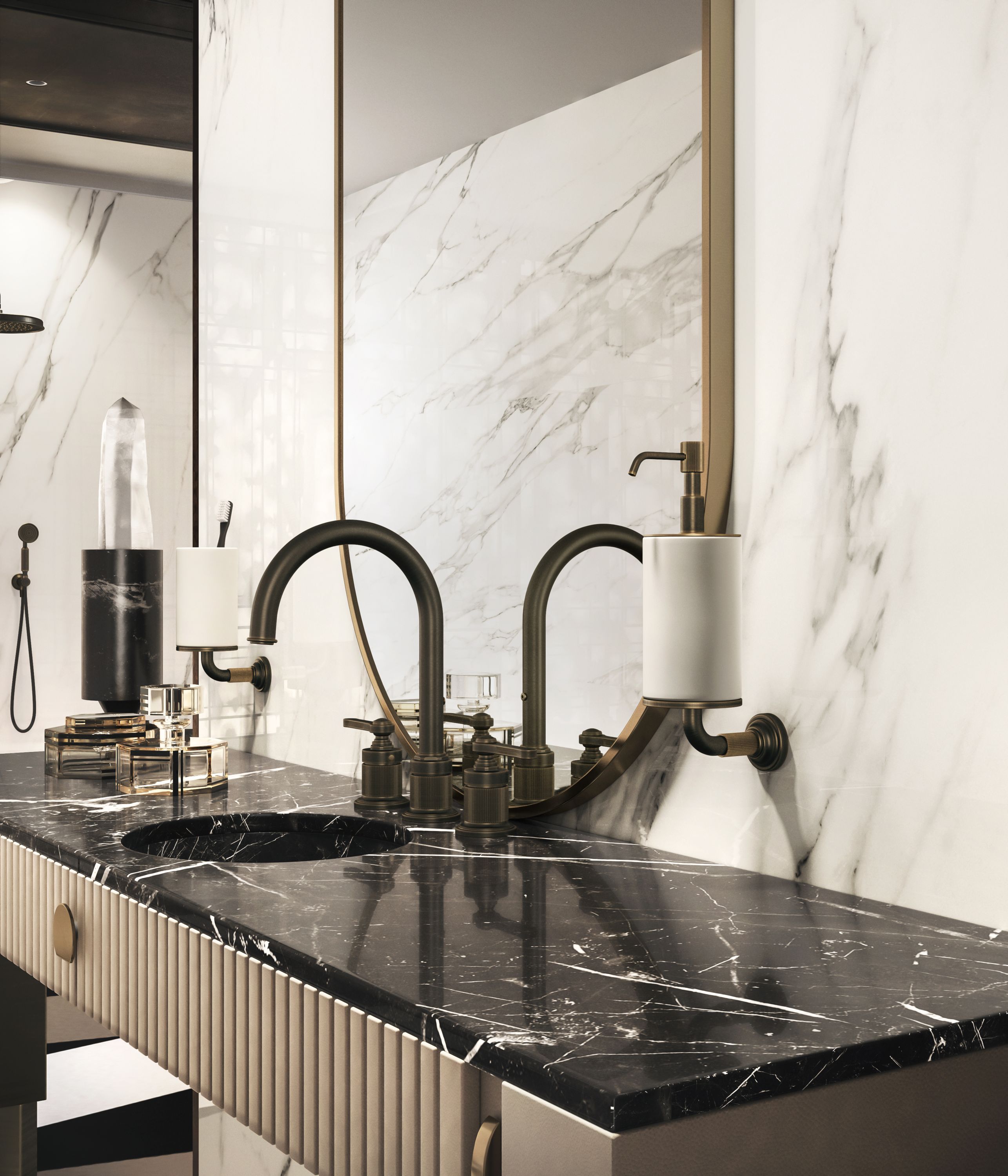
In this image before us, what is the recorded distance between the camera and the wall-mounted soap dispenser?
103cm

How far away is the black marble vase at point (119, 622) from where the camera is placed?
7.57ft

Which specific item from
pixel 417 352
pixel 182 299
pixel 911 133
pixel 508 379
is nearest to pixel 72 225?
pixel 182 299

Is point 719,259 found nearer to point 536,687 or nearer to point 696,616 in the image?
point 696,616

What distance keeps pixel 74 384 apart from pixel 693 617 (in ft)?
9.10

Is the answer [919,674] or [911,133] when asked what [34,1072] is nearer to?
[919,674]

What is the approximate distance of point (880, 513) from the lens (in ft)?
3.28

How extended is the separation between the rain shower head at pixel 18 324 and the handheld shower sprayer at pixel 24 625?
1.72 feet

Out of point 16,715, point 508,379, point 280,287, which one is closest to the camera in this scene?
point 508,379

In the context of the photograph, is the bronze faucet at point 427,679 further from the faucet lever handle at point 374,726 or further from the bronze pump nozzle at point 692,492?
the bronze pump nozzle at point 692,492

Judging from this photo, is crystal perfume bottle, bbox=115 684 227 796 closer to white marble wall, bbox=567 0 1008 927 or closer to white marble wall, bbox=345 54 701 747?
white marble wall, bbox=345 54 701 747

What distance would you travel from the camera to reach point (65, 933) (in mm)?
1261

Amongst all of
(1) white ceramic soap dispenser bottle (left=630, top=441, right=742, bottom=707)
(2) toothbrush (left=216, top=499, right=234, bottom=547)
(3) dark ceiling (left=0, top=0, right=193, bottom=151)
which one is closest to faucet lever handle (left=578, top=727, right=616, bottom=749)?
(1) white ceramic soap dispenser bottle (left=630, top=441, right=742, bottom=707)

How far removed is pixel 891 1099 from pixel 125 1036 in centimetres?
78

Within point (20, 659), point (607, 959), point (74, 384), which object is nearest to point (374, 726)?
point (607, 959)
